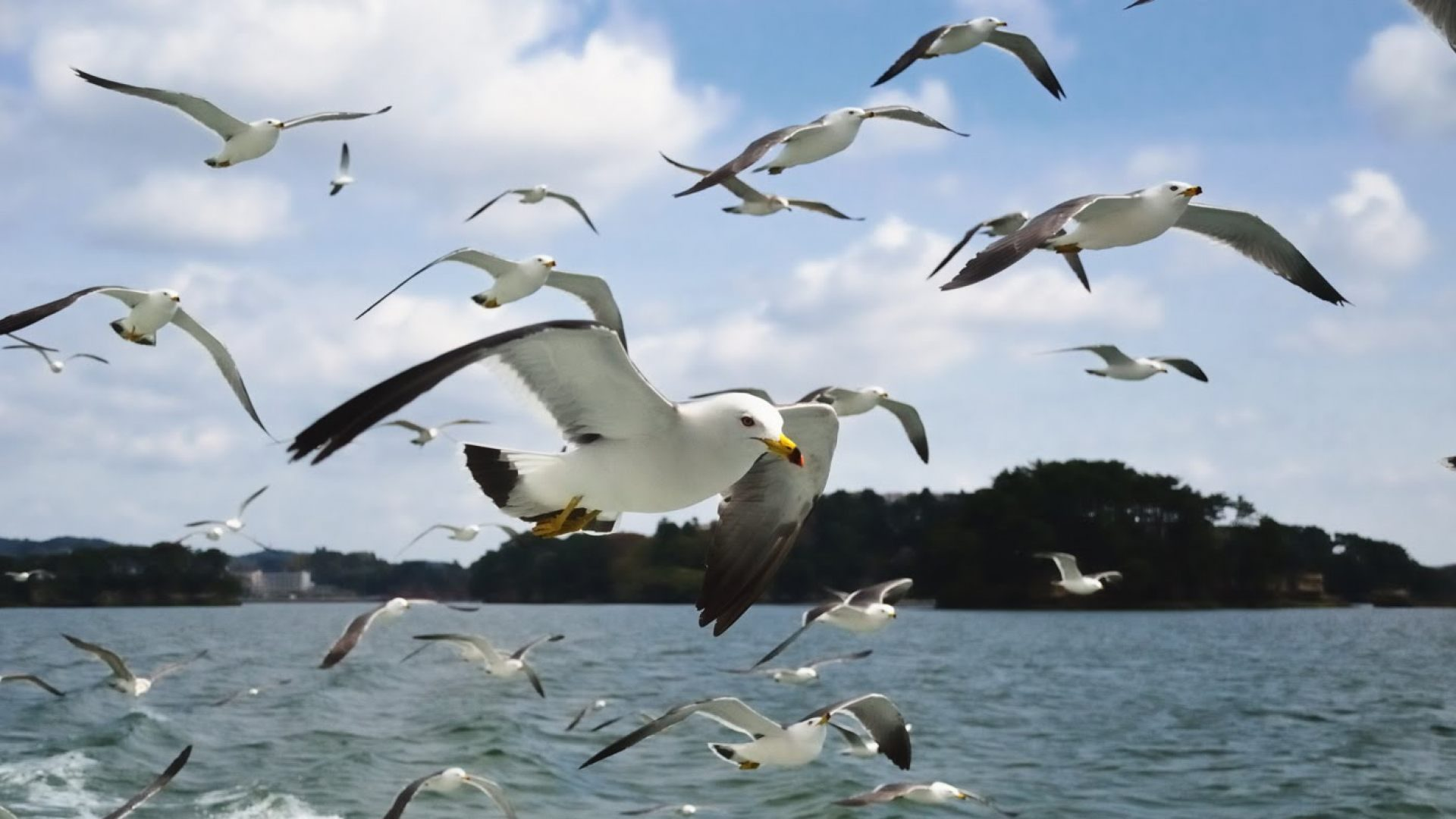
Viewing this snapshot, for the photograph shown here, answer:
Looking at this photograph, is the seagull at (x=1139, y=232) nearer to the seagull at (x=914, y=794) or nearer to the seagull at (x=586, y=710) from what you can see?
the seagull at (x=914, y=794)

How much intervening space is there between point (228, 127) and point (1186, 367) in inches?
360

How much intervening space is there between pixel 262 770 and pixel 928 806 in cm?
877

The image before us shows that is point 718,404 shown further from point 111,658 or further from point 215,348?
point 111,658

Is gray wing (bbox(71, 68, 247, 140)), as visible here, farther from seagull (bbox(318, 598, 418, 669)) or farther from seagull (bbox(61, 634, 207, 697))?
seagull (bbox(61, 634, 207, 697))

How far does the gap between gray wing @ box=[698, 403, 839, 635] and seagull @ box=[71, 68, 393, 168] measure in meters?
7.57

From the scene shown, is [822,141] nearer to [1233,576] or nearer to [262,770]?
[262,770]

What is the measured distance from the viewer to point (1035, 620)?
84.3 meters

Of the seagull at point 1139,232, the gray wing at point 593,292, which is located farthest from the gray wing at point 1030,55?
the gray wing at point 593,292

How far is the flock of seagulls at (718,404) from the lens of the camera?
5449 mm

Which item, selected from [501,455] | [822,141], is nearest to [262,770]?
[822,141]

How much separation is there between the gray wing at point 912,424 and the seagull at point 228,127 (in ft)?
19.6

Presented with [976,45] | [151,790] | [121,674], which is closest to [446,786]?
[151,790]

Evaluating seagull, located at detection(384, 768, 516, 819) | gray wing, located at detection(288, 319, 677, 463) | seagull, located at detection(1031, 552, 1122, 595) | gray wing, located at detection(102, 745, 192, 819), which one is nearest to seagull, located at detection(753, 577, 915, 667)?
seagull, located at detection(384, 768, 516, 819)

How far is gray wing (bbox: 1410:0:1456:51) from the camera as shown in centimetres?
783
